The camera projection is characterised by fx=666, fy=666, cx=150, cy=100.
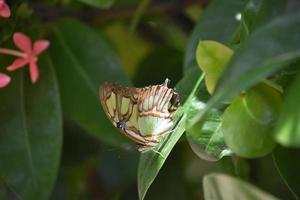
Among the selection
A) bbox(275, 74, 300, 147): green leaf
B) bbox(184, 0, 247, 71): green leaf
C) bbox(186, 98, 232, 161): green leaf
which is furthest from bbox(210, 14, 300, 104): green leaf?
bbox(184, 0, 247, 71): green leaf

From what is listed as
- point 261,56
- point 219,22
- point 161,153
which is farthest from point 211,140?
point 219,22

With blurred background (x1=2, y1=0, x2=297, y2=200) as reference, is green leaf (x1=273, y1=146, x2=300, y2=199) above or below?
above

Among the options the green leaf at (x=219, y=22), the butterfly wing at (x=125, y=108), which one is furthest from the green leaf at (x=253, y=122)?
the green leaf at (x=219, y=22)

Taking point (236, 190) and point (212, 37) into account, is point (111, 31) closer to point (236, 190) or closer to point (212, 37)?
point (212, 37)

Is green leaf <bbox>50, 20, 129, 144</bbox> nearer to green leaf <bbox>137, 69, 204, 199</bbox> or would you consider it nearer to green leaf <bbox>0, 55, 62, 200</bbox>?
green leaf <bbox>0, 55, 62, 200</bbox>

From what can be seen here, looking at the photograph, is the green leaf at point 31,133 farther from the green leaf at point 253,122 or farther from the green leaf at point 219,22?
the green leaf at point 253,122

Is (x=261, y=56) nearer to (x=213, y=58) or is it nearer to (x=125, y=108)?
(x=213, y=58)
